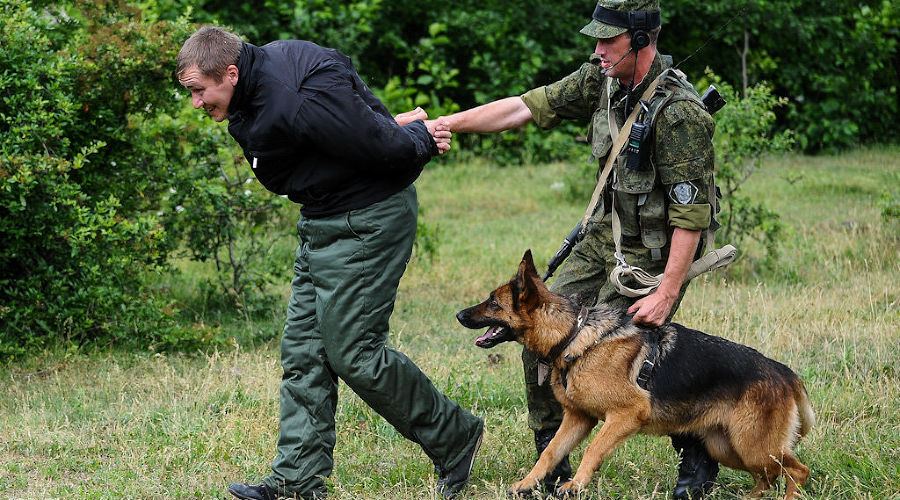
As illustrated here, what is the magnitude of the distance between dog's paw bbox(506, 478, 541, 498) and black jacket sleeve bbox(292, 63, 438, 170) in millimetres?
1480

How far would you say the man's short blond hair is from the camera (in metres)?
3.58

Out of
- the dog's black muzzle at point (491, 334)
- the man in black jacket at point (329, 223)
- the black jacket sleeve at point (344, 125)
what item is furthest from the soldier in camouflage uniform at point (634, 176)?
the black jacket sleeve at point (344, 125)

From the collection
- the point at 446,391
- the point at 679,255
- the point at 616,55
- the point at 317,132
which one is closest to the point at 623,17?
the point at 616,55

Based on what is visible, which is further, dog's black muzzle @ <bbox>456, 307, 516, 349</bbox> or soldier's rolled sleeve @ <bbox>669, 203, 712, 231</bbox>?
dog's black muzzle @ <bbox>456, 307, 516, 349</bbox>

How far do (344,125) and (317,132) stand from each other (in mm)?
109

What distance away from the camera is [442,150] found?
4.10 meters

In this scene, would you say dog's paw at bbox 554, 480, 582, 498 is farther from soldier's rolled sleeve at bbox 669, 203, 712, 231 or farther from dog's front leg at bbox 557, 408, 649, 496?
soldier's rolled sleeve at bbox 669, 203, 712, 231

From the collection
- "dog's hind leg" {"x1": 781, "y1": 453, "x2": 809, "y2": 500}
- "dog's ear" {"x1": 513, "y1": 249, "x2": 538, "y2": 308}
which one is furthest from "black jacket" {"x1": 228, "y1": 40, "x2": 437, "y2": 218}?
"dog's hind leg" {"x1": 781, "y1": 453, "x2": 809, "y2": 500}

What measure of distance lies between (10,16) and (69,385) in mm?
2439

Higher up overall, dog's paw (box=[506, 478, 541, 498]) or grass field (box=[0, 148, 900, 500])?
dog's paw (box=[506, 478, 541, 498])

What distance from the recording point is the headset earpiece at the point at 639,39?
3.81m

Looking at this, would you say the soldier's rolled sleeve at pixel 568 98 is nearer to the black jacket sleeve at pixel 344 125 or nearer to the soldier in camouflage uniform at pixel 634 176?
the soldier in camouflage uniform at pixel 634 176

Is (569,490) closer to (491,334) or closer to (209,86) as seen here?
(491,334)

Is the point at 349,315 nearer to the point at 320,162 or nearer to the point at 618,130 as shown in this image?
the point at 320,162
